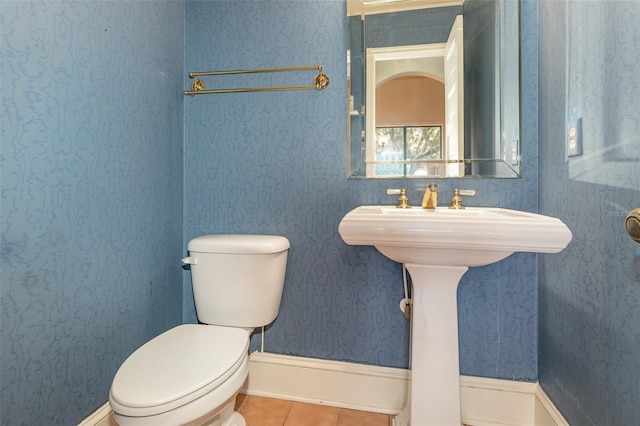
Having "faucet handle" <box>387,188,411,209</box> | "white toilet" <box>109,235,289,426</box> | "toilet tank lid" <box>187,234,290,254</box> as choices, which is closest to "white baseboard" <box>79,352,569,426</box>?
"white toilet" <box>109,235,289,426</box>

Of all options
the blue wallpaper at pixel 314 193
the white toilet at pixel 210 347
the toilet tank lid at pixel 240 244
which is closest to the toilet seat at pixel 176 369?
the white toilet at pixel 210 347

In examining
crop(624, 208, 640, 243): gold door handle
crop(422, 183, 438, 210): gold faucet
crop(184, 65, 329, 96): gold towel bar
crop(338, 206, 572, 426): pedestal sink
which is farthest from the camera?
crop(184, 65, 329, 96): gold towel bar

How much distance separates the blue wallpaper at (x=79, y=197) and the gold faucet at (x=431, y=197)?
1.09m

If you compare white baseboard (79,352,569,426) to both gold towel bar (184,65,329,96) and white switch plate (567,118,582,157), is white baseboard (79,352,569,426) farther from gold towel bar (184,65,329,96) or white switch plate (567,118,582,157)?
gold towel bar (184,65,329,96)

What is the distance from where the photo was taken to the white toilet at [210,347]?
758 millimetres

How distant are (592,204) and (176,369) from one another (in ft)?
4.18

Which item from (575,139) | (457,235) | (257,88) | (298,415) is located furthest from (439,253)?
(257,88)

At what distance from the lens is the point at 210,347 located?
979 millimetres

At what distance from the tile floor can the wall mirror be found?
0.99 m

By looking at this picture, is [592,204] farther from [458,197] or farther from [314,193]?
[314,193]

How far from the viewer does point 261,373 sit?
1394 millimetres

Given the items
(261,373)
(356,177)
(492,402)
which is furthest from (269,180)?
(492,402)

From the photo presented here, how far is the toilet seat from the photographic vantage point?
75 cm

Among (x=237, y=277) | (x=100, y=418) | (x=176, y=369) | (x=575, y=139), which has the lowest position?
(x=100, y=418)
